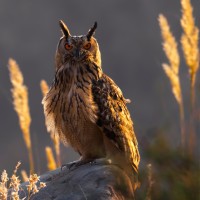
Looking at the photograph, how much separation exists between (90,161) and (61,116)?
51cm

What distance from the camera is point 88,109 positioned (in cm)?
521

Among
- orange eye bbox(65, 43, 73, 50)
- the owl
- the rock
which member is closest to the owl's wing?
the owl

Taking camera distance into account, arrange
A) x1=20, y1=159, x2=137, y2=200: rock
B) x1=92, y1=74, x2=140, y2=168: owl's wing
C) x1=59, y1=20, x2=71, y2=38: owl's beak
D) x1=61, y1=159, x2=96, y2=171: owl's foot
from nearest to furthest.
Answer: x1=20, y1=159, x2=137, y2=200: rock, x1=92, y1=74, x2=140, y2=168: owl's wing, x1=61, y1=159, x2=96, y2=171: owl's foot, x1=59, y1=20, x2=71, y2=38: owl's beak

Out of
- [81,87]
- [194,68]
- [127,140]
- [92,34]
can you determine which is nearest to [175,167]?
[194,68]

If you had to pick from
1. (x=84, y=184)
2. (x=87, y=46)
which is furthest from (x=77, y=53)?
(x=84, y=184)

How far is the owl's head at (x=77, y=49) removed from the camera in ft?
18.6

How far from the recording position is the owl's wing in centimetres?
512

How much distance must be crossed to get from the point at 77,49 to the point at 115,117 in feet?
2.78

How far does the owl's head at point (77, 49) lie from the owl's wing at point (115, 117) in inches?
12.5

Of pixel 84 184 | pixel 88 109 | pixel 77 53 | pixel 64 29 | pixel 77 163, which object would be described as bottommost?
pixel 84 184

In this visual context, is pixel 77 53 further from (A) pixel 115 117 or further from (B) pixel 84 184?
(B) pixel 84 184

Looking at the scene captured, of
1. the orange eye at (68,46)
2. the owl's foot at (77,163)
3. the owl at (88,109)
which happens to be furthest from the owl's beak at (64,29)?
the owl's foot at (77,163)

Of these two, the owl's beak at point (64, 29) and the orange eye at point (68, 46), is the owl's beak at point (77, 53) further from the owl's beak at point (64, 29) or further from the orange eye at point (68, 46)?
the owl's beak at point (64, 29)

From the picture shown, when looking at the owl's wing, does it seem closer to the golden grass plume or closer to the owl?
the owl
